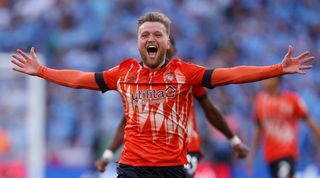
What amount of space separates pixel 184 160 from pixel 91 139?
23.9ft

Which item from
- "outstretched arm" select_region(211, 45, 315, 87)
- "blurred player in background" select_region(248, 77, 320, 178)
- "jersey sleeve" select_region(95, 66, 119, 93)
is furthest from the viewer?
"blurred player in background" select_region(248, 77, 320, 178)

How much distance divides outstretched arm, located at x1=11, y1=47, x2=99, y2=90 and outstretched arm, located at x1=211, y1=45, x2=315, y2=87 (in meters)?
1.01

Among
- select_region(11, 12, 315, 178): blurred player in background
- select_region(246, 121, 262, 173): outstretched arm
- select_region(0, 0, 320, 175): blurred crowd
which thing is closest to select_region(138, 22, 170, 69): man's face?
select_region(11, 12, 315, 178): blurred player in background

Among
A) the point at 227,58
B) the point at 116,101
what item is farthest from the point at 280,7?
the point at 116,101

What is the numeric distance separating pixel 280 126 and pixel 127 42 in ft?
15.4

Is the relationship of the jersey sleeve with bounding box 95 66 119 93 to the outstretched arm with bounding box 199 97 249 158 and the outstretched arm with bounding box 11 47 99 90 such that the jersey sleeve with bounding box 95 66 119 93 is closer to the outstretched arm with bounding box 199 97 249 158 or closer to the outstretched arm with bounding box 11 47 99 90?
the outstretched arm with bounding box 11 47 99 90

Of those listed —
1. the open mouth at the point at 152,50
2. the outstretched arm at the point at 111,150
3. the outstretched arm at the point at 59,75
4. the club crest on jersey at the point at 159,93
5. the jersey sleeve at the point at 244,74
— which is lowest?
the outstretched arm at the point at 111,150

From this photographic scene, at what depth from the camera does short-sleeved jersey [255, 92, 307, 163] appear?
11398 millimetres

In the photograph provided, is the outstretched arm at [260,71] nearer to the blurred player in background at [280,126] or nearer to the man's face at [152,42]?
the man's face at [152,42]

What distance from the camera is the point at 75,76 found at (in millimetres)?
6824

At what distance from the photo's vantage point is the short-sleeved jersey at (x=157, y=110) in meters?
6.60

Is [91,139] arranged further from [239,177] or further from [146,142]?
[146,142]

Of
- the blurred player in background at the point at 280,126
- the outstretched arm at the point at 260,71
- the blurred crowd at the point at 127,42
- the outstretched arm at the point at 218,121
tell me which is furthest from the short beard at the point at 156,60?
the blurred crowd at the point at 127,42

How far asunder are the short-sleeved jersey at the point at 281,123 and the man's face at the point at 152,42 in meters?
5.12
